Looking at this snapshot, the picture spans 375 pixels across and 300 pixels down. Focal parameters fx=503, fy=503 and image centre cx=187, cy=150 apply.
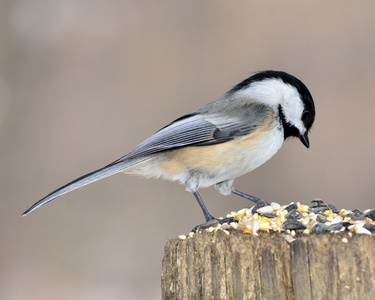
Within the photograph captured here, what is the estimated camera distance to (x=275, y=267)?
1344mm

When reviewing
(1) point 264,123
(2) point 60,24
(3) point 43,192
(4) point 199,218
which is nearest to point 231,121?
(1) point 264,123

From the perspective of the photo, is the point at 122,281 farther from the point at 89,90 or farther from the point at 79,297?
the point at 89,90

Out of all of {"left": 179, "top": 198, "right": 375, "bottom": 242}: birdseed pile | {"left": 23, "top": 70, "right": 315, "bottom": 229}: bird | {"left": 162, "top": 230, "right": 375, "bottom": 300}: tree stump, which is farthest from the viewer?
{"left": 23, "top": 70, "right": 315, "bottom": 229}: bird

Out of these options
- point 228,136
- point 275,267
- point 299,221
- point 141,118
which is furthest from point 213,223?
point 141,118

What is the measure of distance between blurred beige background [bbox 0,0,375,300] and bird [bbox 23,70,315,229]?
131 cm

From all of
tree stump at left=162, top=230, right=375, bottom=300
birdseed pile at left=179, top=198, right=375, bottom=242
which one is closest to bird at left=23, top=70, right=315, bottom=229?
birdseed pile at left=179, top=198, right=375, bottom=242

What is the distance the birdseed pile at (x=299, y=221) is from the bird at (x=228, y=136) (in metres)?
0.27

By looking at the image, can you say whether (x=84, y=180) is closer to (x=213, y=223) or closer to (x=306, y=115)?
(x=213, y=223)

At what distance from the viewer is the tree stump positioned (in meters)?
1.27

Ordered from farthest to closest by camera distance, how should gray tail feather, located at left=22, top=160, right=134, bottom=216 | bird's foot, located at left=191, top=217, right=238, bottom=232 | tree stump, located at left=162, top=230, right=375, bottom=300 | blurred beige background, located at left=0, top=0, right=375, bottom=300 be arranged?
blurred beige background, located at left=0, top=0, right=375, bottom=300, gray tail feather, located at left=22, top=160, right=134, bottom=216, bird's foot, located at left=191, top=217, right=238, bottom=232, tree stump, located at left=162, top=230, right=375, bottom=300

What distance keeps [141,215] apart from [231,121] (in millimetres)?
1730

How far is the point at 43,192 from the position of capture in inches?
143

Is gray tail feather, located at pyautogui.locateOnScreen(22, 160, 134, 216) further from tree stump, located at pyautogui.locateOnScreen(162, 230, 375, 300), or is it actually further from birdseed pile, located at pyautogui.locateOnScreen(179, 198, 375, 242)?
tree stump, located at pyautogui.locateOnScreen(162, 230, 375, 300)

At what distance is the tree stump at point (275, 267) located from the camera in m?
1.27
